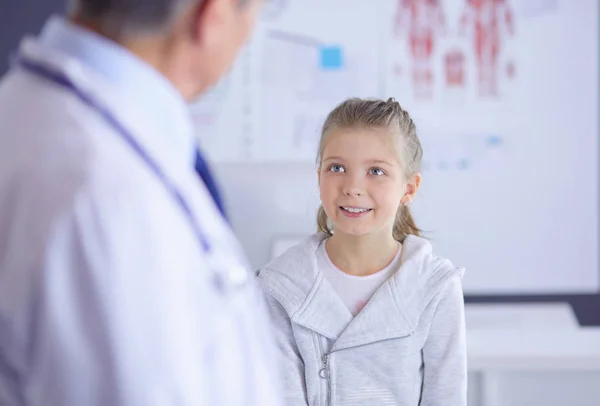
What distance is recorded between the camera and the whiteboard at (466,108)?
10.5ft

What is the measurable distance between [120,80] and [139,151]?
0.07 metres

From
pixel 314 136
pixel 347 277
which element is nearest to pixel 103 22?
pixel 347 277

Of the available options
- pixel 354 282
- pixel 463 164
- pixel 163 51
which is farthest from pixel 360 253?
pixel 463 164

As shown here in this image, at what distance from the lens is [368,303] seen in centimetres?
144

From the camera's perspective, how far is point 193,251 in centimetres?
65

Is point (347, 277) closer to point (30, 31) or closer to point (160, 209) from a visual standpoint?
point (160, 209)

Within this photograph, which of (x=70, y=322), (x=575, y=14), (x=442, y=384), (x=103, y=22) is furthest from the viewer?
(x=575, y=14)

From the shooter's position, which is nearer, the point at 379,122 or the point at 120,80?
the point at 120,80

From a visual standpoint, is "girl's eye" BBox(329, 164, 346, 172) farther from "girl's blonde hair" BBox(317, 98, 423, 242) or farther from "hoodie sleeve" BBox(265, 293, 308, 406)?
"hoodie sleeve" BBox(265, 293, 308, 406)

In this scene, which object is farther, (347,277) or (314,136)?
(314,136)

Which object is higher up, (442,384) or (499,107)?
(499,107)

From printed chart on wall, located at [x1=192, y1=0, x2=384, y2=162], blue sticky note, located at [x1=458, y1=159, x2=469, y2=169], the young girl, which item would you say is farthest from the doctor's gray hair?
blue sticky note, located at [x1=458, y1=159, x2=469, y2=169]

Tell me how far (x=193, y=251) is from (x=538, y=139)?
2776mm

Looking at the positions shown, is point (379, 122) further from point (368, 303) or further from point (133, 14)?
point (133, 14)
